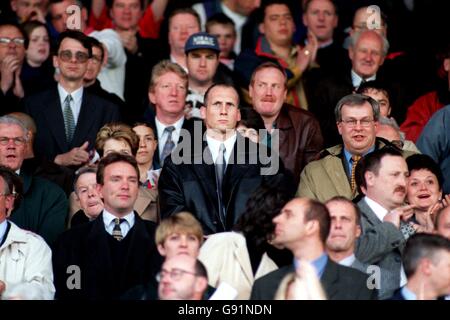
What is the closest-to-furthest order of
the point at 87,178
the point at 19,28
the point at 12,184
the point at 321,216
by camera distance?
the point at 321,216 → the point at 12,184 → the point at 87,178 → the point at 19,28

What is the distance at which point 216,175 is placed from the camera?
12.9 m

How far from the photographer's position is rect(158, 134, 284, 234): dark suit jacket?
1273cm

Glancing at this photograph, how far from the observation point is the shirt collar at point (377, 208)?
1245 centimetres

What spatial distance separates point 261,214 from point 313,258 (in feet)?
2.65

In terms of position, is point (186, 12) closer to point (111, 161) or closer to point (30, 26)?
point (30, 26)

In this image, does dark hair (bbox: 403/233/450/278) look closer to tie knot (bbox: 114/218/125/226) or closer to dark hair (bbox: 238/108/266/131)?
tie knot (bbox: 114/218/125/226)

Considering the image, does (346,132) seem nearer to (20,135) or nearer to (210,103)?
(210,103)

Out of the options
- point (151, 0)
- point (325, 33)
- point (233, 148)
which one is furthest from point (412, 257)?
point (151, 0)

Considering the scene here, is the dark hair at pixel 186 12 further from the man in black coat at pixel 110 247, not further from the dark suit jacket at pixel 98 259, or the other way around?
Answer: the dark suit jacket at pixel 98 259

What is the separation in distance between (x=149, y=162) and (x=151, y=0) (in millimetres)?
4869

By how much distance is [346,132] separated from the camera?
13.5 m

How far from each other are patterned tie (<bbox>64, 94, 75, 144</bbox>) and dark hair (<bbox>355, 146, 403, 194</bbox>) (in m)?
3.21

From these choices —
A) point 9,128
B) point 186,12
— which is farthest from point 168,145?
point 186,12

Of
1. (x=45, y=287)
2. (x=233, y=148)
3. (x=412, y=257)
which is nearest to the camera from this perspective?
(x=412, y=257)
